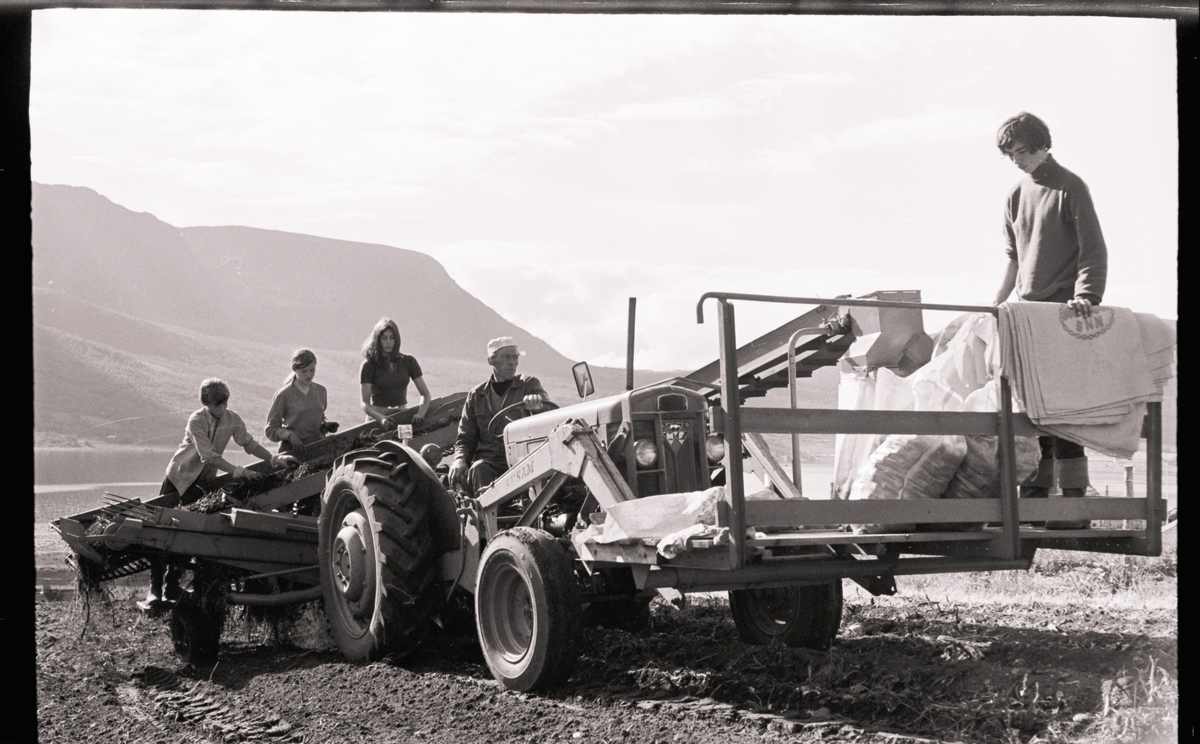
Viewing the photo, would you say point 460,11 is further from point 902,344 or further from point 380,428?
point 380,428

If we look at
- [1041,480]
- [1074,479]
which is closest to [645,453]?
[1041,480]

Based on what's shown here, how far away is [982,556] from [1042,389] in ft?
2.70

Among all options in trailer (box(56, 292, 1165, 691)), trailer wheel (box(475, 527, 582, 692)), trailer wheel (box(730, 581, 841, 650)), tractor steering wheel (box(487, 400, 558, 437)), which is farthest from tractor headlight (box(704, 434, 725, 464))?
tractor steering wheel (box(487, 400, 558, 437))

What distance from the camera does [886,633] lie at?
689cm

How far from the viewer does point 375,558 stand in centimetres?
688

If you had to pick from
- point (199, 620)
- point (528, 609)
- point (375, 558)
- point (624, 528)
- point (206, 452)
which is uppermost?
point (206, 452)

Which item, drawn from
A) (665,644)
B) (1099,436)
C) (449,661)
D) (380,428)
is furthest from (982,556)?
(380,428)

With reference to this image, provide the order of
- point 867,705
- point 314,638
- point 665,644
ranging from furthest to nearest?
point 314,638 → point 665,644 → point 867,705

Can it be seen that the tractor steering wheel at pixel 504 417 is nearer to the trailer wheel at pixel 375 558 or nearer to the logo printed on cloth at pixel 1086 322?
the trailer wheel at pixel 375 558

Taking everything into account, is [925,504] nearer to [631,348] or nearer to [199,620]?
[631,348]

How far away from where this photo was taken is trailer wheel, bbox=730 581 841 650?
6.55 m

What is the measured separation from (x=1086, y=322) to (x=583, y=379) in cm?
281

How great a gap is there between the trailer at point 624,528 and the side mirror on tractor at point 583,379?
0.07 ft

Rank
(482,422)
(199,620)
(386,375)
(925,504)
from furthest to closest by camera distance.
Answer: (386,375) < (199,620) < (482,422) < (925,504)
